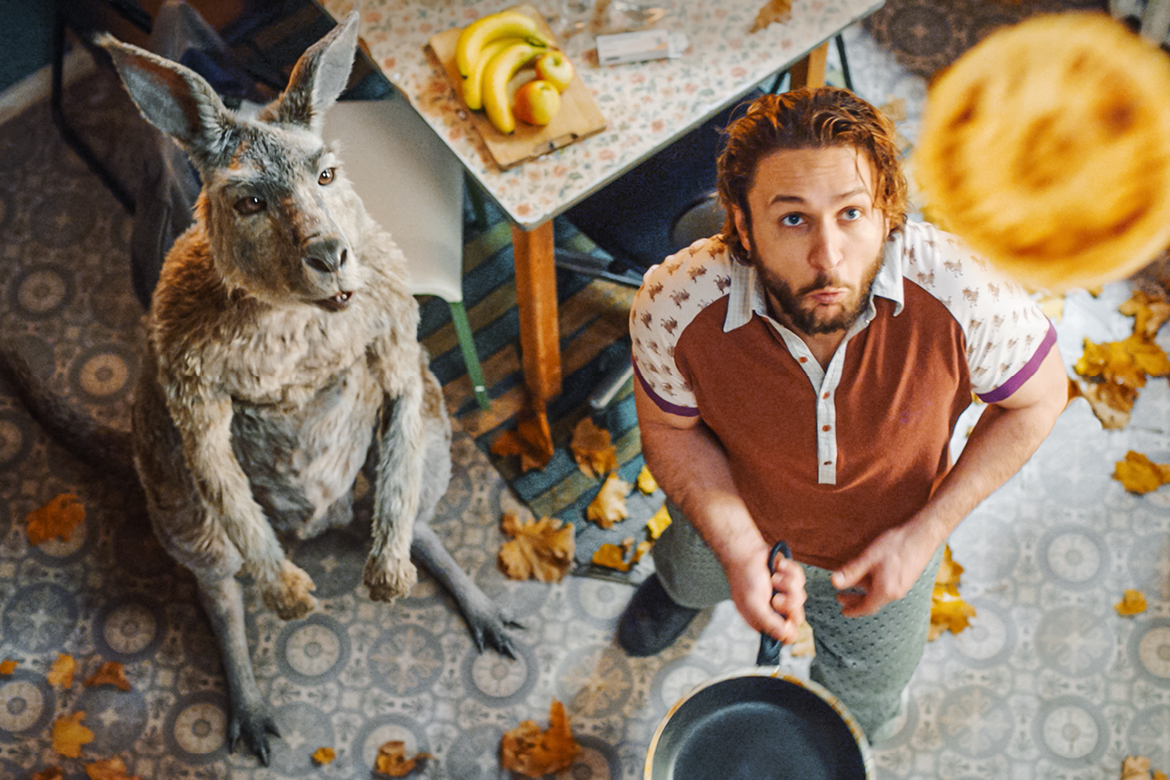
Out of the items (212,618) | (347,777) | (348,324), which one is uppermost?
(348,324)

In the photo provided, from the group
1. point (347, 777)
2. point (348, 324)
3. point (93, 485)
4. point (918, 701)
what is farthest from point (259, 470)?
point (918, 701)

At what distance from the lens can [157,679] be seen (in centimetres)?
252

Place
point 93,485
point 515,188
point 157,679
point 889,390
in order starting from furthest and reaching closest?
1. point 93,485
2. point 157,679
3. point 515,188
4. point 889,390

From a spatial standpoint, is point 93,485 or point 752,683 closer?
point 752,683

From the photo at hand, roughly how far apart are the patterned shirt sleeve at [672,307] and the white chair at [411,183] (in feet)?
2.30

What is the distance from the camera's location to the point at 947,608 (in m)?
2.51

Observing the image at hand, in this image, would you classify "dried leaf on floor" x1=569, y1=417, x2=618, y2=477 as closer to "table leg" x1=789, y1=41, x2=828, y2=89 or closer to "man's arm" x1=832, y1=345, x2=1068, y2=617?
"man's arm" x1=832, y1=345, x2=1068, y2=617

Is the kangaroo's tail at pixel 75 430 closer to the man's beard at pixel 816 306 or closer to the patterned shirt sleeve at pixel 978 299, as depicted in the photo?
the man's beard at pixel 816 306

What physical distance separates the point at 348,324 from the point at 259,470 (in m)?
0.44

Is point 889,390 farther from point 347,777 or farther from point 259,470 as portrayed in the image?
point 347,777

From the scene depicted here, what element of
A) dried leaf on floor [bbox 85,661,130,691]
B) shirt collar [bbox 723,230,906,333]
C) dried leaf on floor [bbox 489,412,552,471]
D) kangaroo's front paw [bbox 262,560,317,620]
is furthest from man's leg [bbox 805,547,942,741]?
dried leaf on floor [bbox 85,661,130,691]

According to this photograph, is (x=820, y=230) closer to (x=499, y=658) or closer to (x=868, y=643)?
(x=868, y=643)

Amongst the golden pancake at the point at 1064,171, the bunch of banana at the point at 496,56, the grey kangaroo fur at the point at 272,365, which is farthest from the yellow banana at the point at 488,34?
the golden pancake at the point at 1064,171

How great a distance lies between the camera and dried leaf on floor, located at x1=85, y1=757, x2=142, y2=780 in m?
2.39
